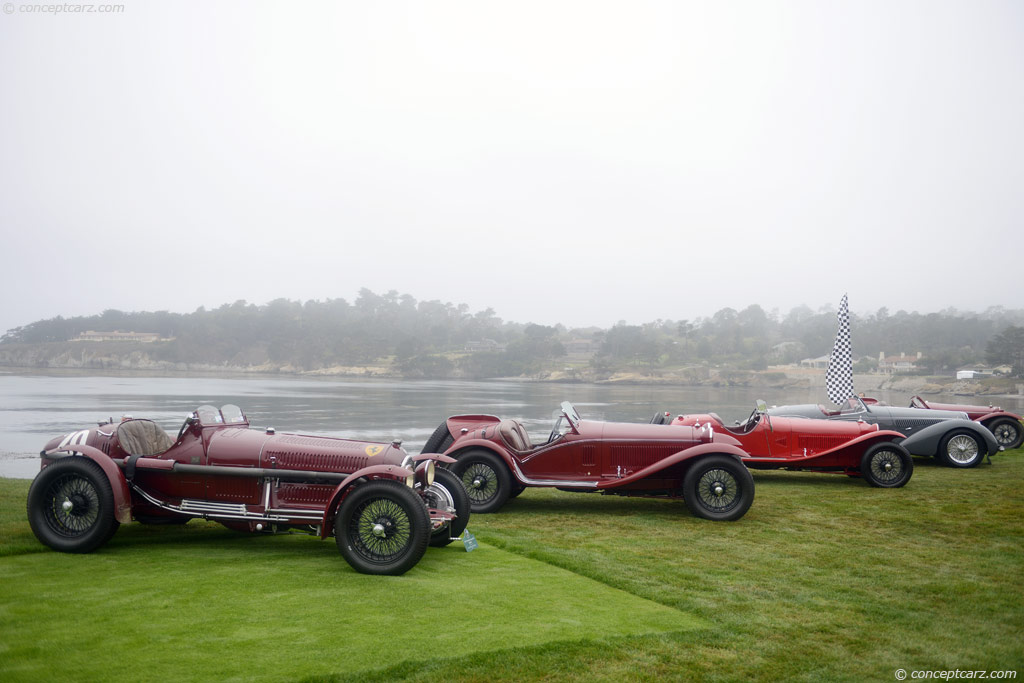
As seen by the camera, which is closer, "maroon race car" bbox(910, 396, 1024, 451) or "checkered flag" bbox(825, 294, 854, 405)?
"maroon race car" bbox(910, 396, 1024, 451)

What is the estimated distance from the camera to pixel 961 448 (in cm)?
1299

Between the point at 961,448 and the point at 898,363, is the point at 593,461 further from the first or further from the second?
the point at 898,363

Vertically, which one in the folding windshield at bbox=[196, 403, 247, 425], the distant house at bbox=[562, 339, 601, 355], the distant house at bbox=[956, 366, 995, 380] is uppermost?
the distant house at bbox=[562, 339, 601, 355]

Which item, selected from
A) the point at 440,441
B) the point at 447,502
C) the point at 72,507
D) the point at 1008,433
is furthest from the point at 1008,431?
the point at 72,507

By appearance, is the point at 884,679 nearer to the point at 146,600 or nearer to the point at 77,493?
the point at 146,600

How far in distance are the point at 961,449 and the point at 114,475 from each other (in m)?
13.4

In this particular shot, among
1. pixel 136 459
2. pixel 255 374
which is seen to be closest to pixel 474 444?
pixel 136 459

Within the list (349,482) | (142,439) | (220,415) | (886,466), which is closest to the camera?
(349,482)

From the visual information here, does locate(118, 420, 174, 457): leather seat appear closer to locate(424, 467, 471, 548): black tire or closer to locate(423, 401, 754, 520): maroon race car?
locate(424, 467, 471, 548): black tire

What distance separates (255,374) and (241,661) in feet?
381

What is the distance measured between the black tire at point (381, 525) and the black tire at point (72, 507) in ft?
6.88

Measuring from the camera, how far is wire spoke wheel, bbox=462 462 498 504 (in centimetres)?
890

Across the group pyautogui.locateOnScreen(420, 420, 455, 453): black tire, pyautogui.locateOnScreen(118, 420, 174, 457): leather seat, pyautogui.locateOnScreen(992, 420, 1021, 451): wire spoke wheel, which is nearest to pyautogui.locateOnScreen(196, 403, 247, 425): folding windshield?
pyautogui.locateOnScreen(118, 420, 174, 457): leather seat

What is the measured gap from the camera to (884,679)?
13.0ft
